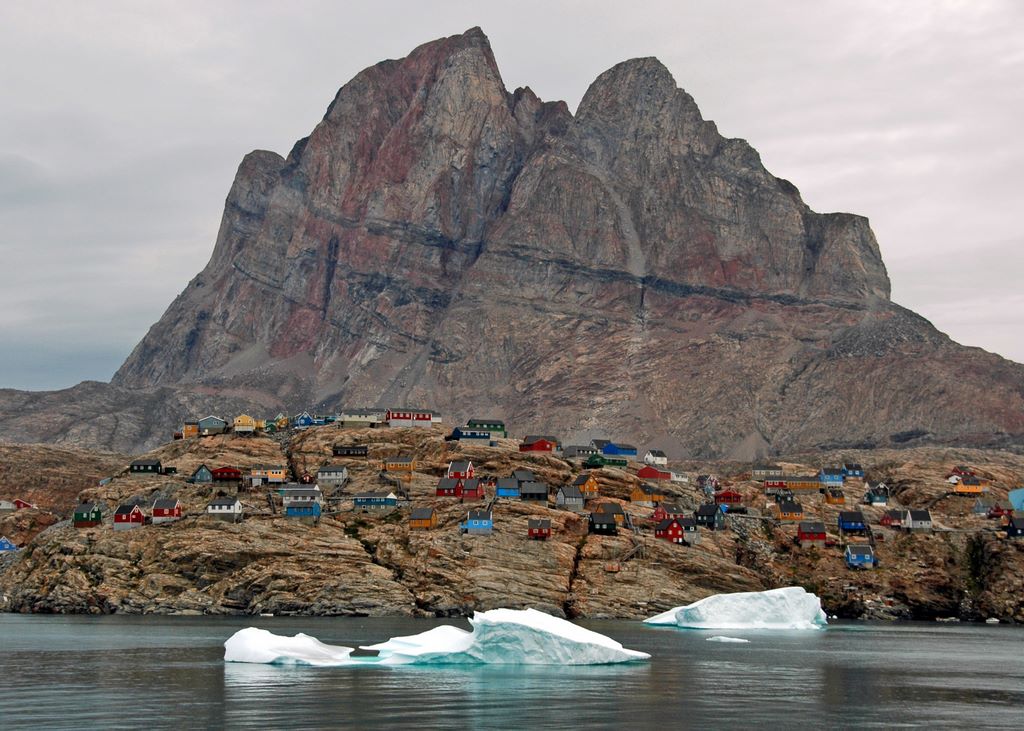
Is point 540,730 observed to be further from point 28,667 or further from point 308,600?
point 308,600

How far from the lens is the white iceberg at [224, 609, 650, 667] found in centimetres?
11119

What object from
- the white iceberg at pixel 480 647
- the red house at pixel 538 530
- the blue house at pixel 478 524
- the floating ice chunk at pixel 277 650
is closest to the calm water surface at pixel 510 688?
the white iceberg at pixel 480 647

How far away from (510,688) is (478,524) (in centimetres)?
10113

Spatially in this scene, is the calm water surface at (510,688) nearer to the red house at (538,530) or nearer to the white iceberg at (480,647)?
the white iceberg at (480,647)

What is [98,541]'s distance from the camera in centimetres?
19525

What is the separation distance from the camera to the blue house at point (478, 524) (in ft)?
646

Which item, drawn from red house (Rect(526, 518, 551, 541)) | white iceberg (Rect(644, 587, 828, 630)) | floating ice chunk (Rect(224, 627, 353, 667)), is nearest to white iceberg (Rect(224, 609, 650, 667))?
floating ice chunk (Rect(224, 627, 353, 667))

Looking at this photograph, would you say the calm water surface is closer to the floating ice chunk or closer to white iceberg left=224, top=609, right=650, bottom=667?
white iceberg left=224, top=609, right=650, bottom=667

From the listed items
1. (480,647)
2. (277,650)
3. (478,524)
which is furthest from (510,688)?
(478,524)

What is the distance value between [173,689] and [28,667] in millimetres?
23074

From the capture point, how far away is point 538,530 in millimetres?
198000

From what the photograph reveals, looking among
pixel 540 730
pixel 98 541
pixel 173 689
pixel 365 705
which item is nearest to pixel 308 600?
pixel 98 541

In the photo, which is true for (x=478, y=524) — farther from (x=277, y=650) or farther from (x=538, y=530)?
(x=277, y=650)

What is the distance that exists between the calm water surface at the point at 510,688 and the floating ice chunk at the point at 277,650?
1756mm
